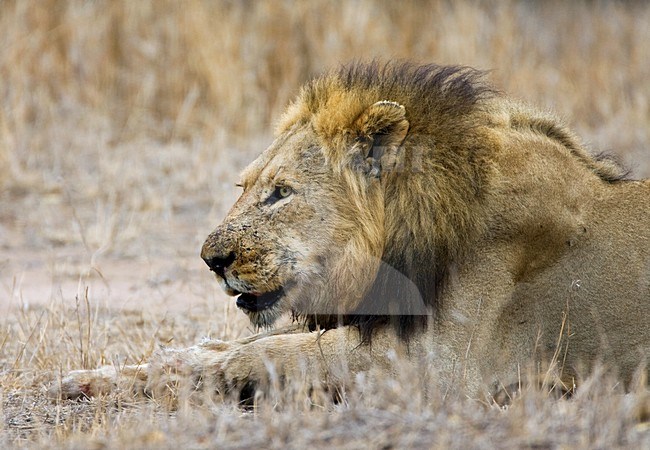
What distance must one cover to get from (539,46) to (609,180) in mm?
8981

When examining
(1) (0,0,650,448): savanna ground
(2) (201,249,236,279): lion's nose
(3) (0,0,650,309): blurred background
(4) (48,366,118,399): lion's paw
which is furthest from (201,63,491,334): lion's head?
(3) (0,0,650,309): blurred background

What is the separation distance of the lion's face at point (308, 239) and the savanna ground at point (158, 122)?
17.3 inches

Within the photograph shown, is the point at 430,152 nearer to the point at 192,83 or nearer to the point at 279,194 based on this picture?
the point at 279,194

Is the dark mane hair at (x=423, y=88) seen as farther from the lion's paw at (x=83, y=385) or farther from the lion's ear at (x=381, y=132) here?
the lion's paw at (x=83, y=385)

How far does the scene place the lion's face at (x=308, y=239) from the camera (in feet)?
14.1

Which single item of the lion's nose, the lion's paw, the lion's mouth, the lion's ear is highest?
the lion's ear

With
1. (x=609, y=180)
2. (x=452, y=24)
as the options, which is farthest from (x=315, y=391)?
(x=452, y=24)

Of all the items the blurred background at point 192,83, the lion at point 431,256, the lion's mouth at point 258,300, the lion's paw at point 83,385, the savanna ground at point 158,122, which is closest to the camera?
the lion at point 431,256

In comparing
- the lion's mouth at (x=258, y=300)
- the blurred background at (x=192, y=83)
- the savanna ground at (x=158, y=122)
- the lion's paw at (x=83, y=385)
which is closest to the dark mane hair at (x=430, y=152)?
the lion's mouth at (x=258, y=300)

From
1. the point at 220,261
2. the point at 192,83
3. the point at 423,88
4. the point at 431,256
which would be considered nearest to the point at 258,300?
the point at 220,261

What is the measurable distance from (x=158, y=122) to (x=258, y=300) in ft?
24.4

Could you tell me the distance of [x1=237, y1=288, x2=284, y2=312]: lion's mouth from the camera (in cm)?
438

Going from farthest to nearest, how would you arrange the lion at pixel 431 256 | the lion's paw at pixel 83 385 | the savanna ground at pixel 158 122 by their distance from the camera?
the savanna ground at pixel 158 122 < the lion's paw at pixel 83 385 < the lion at pixel 431 256

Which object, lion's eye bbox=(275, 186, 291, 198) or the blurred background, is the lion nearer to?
lion's eye bbox=(275, 186, 291, 198)
